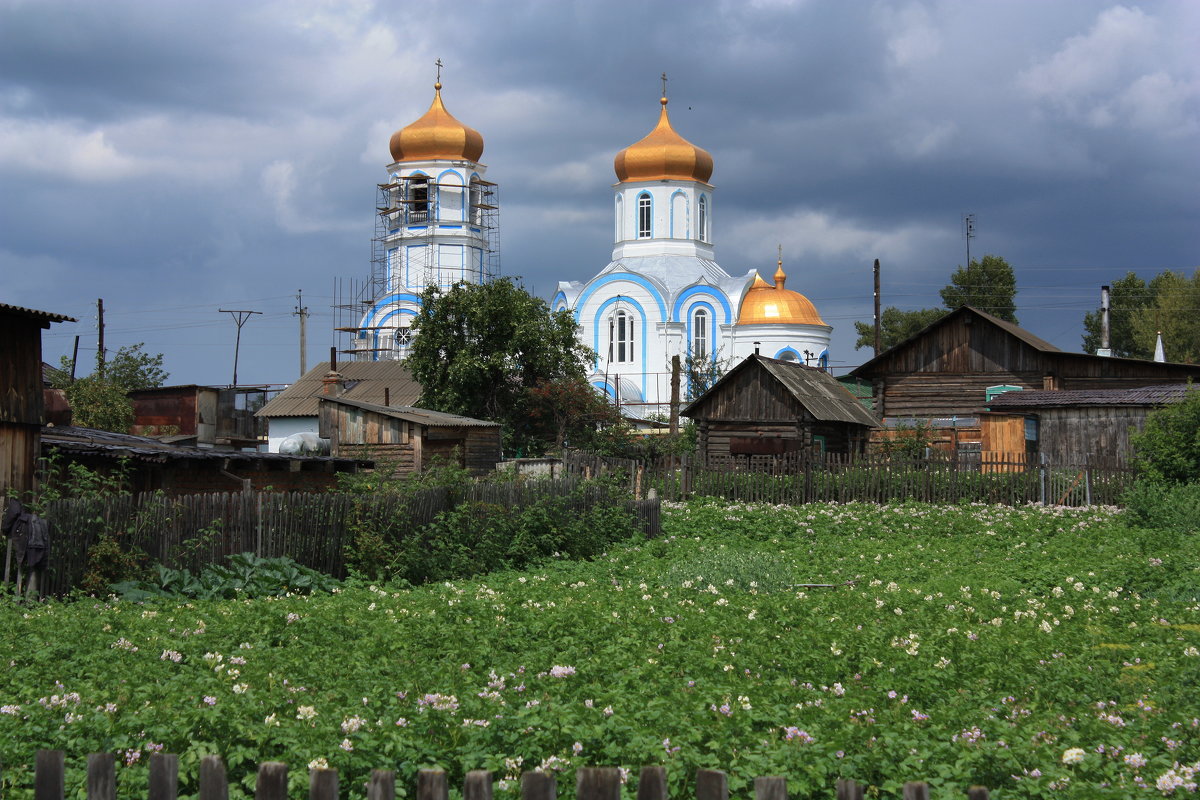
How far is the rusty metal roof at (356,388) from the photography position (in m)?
42.1

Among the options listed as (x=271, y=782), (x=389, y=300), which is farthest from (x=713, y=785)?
(x=389, y=300)

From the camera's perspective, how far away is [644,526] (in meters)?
19.6

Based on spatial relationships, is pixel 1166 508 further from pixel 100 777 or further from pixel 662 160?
pixel 662 160

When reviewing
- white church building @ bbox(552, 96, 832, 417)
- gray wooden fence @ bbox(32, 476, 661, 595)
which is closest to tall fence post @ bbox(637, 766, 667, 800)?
gray wooden fence @ bbox(32, 476, 661, 595)

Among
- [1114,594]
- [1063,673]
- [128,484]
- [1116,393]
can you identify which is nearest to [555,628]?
[1063,673]

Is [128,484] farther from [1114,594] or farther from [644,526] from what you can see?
[1114,594]

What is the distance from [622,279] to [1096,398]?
37.5 meters

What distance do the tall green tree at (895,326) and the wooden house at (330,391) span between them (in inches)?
1350

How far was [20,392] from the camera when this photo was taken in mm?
15805

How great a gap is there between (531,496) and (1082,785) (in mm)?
12243

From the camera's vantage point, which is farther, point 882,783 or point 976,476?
point 976,476

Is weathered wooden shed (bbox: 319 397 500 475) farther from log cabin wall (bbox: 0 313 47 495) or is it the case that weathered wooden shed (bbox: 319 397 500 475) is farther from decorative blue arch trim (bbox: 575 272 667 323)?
decorative blue arch trim (bbox: 575 272 667 323)

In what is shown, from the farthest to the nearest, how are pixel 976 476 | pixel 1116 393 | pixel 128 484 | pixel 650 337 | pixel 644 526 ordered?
pixel 650 337 < pixel 1116 393 < pixel 976 476 < pixel 644 526 < pixel 128 484

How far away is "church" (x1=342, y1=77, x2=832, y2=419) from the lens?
62.8 metres
